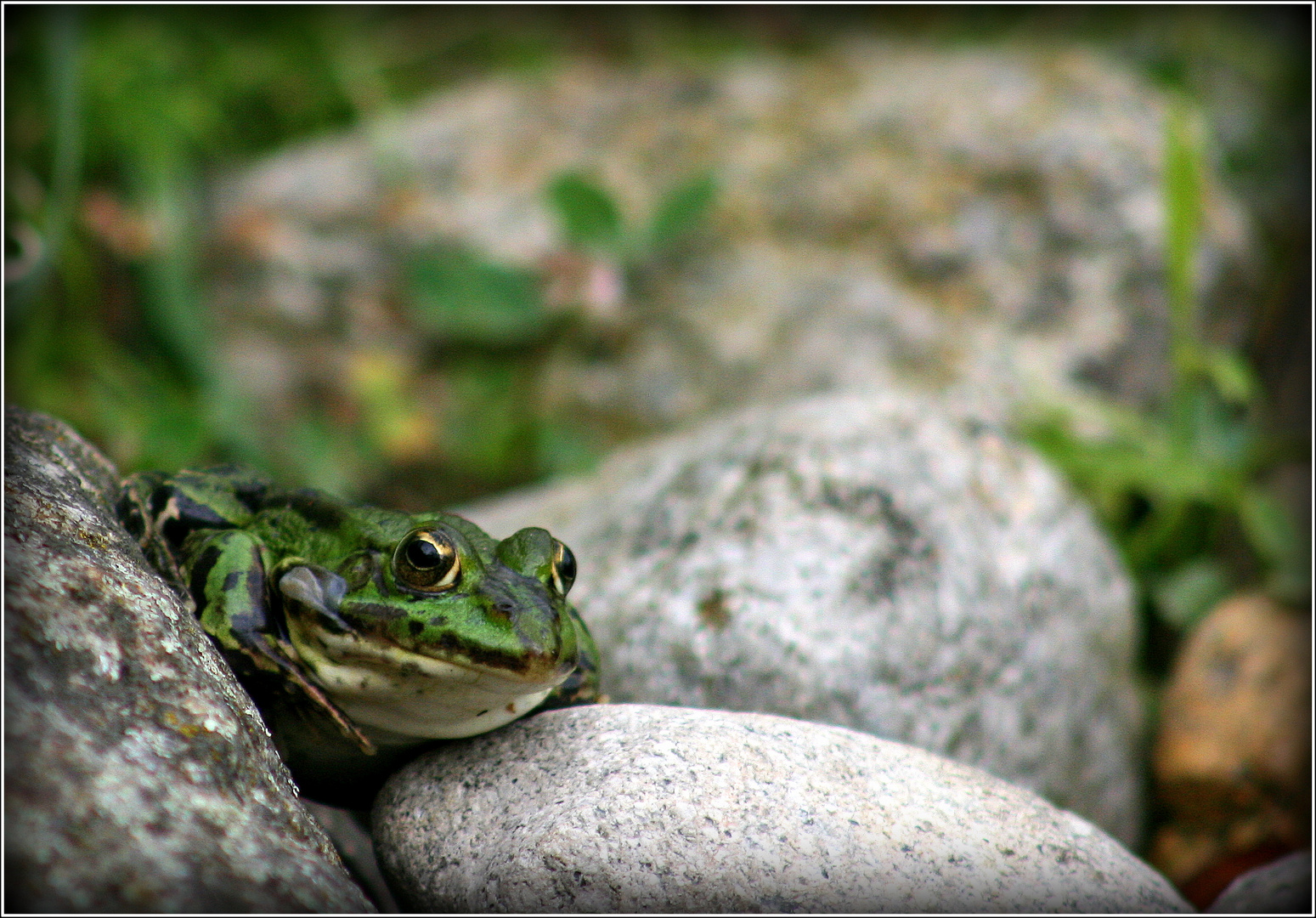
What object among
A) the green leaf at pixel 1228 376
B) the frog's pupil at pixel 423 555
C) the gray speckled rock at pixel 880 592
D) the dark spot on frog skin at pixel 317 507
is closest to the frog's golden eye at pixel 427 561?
the frog's pupil at pixel 423 555

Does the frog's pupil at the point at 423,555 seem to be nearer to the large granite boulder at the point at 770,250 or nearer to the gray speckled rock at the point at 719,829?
the gray speckled rock at the point at 719,829

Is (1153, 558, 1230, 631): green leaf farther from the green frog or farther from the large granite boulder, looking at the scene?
the green frog

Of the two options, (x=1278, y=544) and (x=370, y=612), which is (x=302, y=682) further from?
(x=1278, y=544)

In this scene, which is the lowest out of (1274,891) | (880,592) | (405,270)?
(1274,891)

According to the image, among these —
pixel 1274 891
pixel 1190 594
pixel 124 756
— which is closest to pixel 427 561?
pixel 124 756

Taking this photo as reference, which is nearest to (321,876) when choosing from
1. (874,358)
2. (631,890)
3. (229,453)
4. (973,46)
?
(631,890)

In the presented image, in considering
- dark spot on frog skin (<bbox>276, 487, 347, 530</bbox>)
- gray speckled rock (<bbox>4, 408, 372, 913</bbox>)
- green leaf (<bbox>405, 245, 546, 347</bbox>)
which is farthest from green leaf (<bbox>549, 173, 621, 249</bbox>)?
gray speckled rock (<bbox>4, 408, 372, 913</bbox>)

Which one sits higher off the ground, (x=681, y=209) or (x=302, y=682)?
(x=681, y=209)
